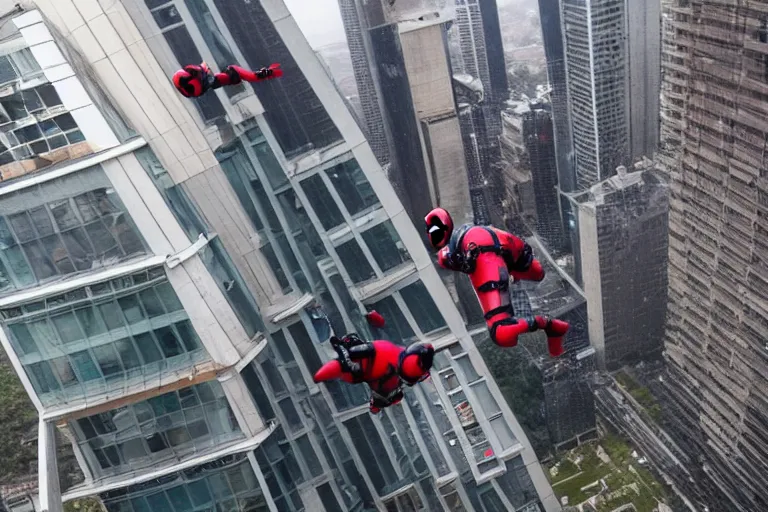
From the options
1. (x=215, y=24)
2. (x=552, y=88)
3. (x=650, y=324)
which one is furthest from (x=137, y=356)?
(x=552, y=88)

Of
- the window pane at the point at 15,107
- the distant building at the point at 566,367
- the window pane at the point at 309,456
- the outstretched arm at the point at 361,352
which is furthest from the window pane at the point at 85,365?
the distant building at the point at 566,367

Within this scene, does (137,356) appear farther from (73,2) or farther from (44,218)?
(73,2)

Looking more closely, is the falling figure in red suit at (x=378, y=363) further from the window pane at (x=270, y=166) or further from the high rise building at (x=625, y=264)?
the high rise building at (x=625, y=264)

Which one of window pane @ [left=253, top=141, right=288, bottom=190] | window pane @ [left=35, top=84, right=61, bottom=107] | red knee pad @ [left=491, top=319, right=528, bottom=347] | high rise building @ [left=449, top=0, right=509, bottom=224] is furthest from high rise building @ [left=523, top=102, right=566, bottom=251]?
red knee pad @ [left=491, top=319, right=528, bottom=347]

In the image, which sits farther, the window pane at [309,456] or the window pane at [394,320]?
the window pane at [394,320]

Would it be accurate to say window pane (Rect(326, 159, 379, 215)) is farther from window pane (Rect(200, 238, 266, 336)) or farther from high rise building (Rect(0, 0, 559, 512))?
window pane (Rect(200, 238, 266, 336))
